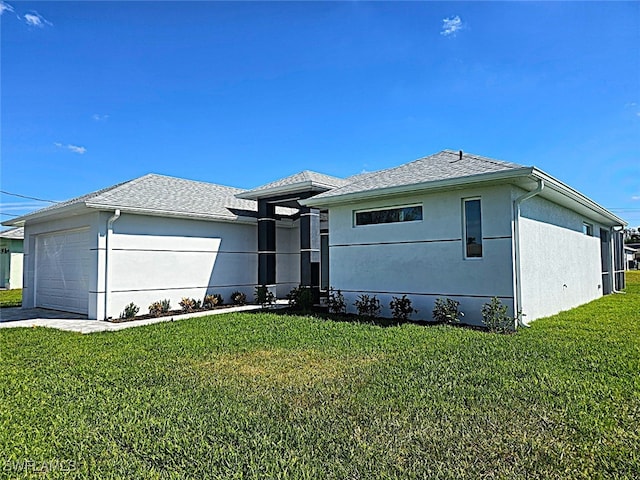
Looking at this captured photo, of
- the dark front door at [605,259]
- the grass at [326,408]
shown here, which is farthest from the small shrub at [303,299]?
the dark front door at [605,259]

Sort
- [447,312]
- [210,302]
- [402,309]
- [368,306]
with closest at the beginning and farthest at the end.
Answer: [447,312] → [402,309] → [368,306] → [210,302]

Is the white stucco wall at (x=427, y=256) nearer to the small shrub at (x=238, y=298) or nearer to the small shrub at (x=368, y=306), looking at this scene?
the small shrub at (x=368, y=306)

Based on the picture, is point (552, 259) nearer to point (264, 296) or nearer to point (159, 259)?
point (264, 296)

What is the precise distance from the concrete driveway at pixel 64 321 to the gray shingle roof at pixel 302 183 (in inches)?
165

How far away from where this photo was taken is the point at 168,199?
1373cm

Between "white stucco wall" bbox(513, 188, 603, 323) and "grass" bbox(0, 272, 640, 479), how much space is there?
246 cm

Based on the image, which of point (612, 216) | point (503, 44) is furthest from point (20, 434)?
point (612, 216)

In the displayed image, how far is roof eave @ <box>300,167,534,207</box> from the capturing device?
342 inches

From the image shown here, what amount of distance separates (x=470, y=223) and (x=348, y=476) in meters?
7.94

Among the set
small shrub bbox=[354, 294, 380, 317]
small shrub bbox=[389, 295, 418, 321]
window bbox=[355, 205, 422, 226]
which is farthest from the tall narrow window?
small shrub bbox=[389, 295, 418, 321]

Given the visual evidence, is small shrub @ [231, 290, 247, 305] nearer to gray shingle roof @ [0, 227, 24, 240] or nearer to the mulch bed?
the mulch bed

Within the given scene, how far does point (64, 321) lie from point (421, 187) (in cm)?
1025

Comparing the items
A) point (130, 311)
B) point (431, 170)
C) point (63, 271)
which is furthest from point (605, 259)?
point (63, 271)

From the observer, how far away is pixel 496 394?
4.54m
